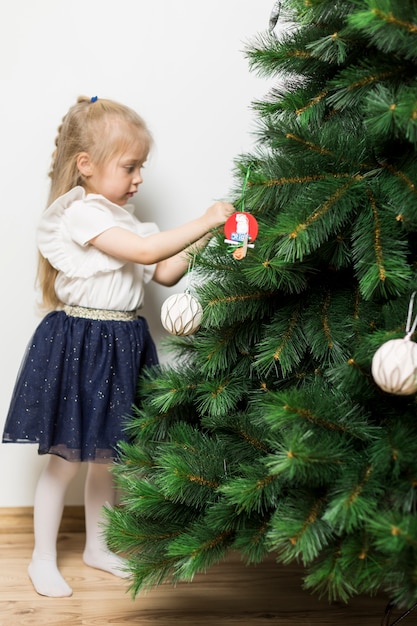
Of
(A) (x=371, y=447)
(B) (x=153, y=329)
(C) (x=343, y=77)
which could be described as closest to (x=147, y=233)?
(B) (x=153, y=329)

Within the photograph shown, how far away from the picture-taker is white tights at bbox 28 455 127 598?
5.03ft

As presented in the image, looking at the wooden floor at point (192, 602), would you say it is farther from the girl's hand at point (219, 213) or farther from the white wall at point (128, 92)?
the girl's hand at point (219, 213)

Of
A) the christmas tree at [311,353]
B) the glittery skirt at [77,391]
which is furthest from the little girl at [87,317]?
the christmas tree at [311,353]

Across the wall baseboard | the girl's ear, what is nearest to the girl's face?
the girl's ear

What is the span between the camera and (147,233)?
5.29 ft

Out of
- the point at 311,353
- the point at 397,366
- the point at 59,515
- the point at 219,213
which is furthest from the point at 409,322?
the point at 59,515

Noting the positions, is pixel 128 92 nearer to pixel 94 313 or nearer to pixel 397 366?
pixel 94 313

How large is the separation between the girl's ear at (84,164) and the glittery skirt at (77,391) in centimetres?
30

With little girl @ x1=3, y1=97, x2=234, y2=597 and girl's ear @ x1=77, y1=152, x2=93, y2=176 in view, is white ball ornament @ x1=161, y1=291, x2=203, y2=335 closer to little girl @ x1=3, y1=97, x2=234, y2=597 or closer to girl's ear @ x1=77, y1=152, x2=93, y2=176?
little girl @ x1=3, y1=97, x2=234, y2=597

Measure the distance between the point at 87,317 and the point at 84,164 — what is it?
1.01 feet

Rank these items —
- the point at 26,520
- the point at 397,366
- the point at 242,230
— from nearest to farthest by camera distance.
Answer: the point at 397,366, the point at 242,230, the point at 26,520

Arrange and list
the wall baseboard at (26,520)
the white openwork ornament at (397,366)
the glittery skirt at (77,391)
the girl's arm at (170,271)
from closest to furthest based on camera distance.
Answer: the white openwork ornament at (397,366) → the glittery skirt at (77,391) → the girl's arm at (170,271) → the wall baseboard at (26,520)

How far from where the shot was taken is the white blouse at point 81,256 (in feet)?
5.03

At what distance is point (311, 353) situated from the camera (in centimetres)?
114
